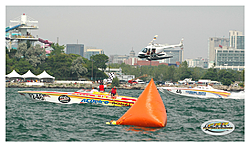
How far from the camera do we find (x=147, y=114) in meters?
17.4

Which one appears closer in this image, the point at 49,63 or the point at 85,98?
the point at 85,98

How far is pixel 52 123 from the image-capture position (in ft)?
63.3

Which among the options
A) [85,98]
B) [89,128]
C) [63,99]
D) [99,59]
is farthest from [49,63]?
[89,128]

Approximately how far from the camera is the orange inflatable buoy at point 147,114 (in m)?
17.2

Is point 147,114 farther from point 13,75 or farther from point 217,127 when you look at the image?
point 13,75

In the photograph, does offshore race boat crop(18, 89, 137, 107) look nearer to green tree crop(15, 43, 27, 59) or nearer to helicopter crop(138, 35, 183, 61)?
helicopter crop(138, 35, 183, 61)

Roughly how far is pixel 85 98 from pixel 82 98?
0.29m

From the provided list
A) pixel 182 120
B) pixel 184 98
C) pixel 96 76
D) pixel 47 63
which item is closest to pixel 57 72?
pixel 47 63

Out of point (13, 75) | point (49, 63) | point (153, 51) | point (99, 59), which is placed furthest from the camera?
point (99, 59)

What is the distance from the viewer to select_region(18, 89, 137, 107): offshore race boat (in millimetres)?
26938

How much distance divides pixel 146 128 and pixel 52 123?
5892 millimetres

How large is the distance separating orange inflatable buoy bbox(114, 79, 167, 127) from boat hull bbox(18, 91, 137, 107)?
822cm

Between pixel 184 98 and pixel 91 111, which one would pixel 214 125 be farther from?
pixel 184 98

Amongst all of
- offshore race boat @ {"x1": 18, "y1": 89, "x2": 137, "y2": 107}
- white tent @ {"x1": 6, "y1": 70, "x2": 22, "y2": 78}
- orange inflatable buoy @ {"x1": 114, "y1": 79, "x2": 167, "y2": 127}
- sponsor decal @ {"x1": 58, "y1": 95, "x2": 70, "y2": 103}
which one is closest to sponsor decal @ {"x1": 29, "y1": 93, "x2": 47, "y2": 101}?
offshore race boat @ {"x1": 18, "y1": 89, "x2": 137, "y2": 107}
